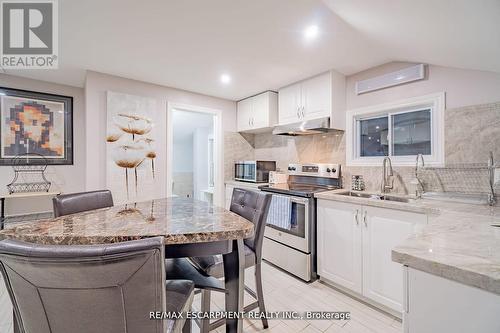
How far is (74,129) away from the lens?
309 centimetres

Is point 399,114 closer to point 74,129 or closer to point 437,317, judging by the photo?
point 437,317

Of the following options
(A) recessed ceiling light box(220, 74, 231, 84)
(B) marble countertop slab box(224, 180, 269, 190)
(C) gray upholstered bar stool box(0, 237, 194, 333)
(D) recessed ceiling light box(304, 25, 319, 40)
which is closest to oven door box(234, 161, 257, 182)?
(B) marble countertop slab box(224, 180, 269, 190)

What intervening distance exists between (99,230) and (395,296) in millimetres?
2142

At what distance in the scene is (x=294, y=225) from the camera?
2.46 metres

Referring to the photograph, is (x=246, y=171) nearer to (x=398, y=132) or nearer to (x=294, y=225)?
(x=294, y=225)

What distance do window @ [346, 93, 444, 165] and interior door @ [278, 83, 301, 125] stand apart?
0.67 meters

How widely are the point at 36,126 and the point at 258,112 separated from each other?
2974 millimetres

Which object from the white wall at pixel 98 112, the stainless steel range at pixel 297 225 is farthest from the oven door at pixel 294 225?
the white wall at pixel 98 112

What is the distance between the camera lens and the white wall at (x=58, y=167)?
2.67m

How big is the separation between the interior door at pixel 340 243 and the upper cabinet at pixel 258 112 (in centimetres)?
155

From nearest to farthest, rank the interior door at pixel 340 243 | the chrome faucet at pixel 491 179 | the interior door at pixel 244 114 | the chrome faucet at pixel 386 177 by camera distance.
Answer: the chrome faucet at pixel 491 179 < the interior door at pixel 340 243 < the chrome faucet at pixel 386 177 < the interior door at pixel 244 114

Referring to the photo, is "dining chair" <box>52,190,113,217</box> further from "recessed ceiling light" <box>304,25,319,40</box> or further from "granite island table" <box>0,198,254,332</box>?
"recessed ceiling light" <box>304,25,319,40</box>

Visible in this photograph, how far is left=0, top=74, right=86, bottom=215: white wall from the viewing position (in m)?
2.67

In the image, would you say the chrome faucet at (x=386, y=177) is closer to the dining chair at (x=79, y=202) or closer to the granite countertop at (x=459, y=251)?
the granite countertop at (x=459, y=251)
